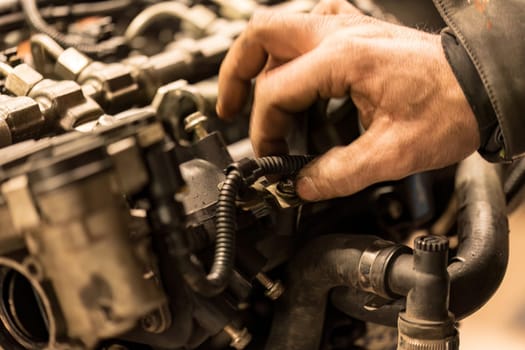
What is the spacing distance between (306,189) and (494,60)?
221mm

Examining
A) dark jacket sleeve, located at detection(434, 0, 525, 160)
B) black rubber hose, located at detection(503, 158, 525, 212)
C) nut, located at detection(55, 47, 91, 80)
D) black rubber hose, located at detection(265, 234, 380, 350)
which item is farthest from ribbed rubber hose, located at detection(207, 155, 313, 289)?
black rubber hose, located at detection(503, 158, 525, 212)

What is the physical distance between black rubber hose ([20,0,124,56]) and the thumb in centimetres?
54

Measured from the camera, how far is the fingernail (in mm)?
749

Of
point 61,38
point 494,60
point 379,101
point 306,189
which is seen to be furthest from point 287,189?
point 61,38

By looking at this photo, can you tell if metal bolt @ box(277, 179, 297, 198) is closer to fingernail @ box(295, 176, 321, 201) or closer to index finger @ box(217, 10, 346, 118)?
fingernail @ box(295, 176, 321, 201)

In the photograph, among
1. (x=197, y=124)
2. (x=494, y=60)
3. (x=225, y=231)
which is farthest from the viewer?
(x=197, y=124)

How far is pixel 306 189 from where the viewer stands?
2.46 feet

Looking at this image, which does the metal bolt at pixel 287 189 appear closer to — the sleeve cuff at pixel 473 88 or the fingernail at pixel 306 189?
the fingernail at pixel 306 189

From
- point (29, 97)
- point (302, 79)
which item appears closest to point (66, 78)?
point (29, 97)

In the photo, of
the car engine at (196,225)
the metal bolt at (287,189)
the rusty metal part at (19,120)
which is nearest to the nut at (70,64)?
the car engine at (196,225)

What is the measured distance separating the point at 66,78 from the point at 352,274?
463 millimetres

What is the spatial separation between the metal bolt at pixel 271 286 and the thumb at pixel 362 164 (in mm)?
94

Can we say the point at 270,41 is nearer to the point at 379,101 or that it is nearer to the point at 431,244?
the point at 379,101

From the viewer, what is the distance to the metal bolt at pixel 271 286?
2.50 feet
